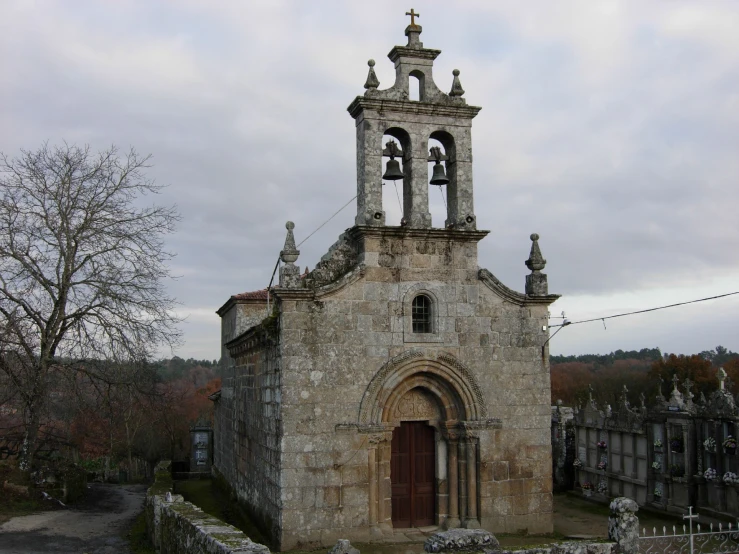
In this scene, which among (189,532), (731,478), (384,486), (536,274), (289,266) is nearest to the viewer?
(189,532)

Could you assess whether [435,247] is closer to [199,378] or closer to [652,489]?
[652,489]

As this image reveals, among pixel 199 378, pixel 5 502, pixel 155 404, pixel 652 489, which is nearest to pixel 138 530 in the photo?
pixel 5 502

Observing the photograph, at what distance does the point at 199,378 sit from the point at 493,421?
68.9 metres

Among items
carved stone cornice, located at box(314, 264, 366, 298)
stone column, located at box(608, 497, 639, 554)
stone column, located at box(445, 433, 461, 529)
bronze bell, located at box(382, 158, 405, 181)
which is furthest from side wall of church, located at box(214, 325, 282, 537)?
stone column, located at box(608, 497, 639, 554)

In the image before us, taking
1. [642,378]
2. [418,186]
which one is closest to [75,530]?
[418,186]

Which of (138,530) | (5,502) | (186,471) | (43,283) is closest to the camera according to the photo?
(138,530)

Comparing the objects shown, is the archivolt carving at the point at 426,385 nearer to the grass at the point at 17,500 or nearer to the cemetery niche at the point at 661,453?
the cemetery niche at the point at 661,453

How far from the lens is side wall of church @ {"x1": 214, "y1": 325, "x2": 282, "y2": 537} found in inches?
501

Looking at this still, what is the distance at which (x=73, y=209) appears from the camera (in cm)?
1992

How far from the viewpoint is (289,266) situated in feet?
41.5

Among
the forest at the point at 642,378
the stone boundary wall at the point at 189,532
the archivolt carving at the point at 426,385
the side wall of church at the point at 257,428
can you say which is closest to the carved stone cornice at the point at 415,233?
the archivolt carving at the point at 426,385

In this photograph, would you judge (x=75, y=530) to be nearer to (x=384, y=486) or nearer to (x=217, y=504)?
(x=217, y=504)

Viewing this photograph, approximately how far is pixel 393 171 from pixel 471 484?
21.6 ft

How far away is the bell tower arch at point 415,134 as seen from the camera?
13359mm
